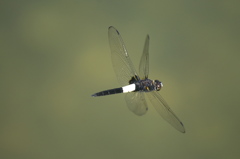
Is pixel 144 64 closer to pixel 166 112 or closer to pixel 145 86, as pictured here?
pixel 145 86

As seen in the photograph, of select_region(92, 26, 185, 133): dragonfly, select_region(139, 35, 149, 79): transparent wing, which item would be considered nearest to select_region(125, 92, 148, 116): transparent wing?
select_region(92, 26, 185, 133): dragonfly

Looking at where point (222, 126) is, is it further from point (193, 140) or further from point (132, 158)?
point (132, 158)

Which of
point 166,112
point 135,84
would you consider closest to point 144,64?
point 135,84

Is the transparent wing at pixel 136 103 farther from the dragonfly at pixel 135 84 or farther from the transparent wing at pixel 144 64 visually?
the transparent wing at pixel 144 64

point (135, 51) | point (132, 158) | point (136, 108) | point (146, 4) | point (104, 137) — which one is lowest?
point (132, 158)

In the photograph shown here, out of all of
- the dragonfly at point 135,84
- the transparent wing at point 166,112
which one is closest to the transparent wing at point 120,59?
the dragonfly at point 135,84

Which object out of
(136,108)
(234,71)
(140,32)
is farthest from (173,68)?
(136,108)

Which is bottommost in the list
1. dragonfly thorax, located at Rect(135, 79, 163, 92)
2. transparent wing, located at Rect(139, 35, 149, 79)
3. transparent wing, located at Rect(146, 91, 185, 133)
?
transparent wing, located at Rect(146, 91, 185, 133)

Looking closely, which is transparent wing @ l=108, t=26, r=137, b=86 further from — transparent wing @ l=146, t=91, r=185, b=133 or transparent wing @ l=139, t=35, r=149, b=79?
transparent wing @ l=146, t=91, r=185, b=133
